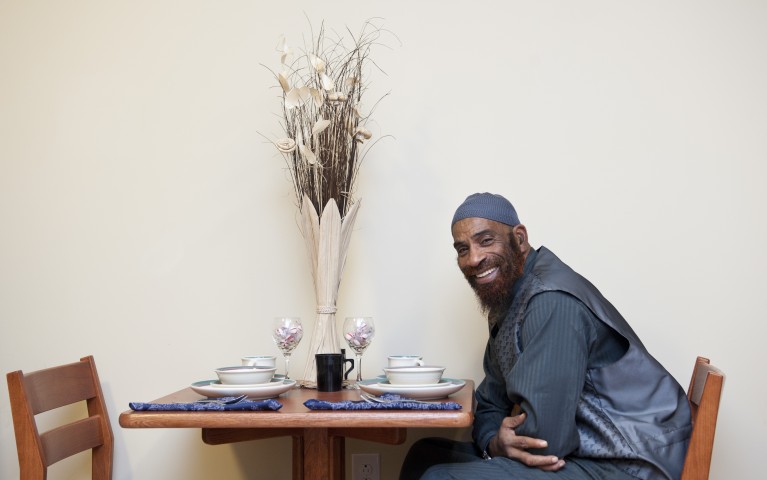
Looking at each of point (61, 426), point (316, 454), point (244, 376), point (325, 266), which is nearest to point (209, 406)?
point (244, 376)

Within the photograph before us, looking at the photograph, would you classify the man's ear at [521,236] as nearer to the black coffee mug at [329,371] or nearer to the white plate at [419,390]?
the white plate at [419,390]

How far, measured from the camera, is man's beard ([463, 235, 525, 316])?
2.15m

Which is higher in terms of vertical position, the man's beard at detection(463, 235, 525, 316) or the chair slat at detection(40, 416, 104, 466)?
the man's beard at detection(463, 235, 525, 316)

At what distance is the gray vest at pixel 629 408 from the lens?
1.85 meters

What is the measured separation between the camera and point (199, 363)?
271cm

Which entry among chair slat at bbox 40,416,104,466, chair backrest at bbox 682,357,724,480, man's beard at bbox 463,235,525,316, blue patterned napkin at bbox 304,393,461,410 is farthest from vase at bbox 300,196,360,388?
chair backrest at bbox 682,357,724,480

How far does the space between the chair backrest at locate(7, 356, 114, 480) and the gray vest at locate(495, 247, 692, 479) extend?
136 cm

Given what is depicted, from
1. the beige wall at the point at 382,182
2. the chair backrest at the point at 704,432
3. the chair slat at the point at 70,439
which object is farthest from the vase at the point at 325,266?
the chair backrest at the point at 704,432

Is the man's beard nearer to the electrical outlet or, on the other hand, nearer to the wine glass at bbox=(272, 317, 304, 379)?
the wine glass at bbox=(272, 317, 304, 379)

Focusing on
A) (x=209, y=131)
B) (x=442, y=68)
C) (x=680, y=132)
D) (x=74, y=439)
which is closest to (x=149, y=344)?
(x=74, y=439)

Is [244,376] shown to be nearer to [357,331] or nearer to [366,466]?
[357,331]

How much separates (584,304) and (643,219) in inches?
31.3

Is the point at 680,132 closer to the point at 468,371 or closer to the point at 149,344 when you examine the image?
the point at 468,371

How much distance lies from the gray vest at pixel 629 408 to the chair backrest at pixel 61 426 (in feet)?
4.45
